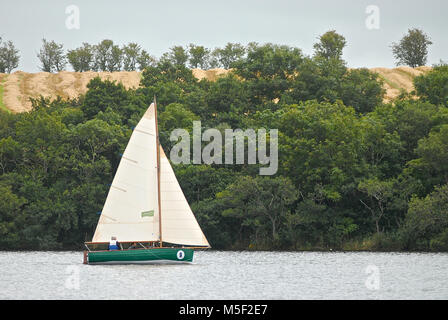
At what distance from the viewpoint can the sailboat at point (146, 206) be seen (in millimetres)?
55594

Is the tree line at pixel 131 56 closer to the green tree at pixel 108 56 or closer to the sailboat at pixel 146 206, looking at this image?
the green tree at pixel 108 56

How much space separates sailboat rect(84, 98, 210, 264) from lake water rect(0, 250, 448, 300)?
1373mm

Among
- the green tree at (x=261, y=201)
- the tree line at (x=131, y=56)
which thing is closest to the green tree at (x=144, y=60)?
the tree line at (x=131, y=56)

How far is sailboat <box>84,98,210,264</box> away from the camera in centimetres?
5559

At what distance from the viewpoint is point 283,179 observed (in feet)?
273

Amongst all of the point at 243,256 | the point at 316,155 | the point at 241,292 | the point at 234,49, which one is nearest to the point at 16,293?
the point at 241,292

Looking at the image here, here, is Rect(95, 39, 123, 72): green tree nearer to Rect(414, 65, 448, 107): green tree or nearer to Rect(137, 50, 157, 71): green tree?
Rect(137, 50, 157, 71): green tree

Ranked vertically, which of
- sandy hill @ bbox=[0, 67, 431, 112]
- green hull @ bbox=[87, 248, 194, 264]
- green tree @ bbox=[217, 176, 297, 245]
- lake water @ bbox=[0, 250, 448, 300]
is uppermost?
sandy hill @ bbox=[0, 67, 431, 112]

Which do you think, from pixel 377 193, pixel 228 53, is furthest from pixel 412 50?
pixel 377 193

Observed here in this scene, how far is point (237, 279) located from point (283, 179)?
32831mm

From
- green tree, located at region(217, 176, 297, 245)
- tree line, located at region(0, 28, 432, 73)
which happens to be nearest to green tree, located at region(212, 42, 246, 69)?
tree line, located at region(0, 28, 432, 73)

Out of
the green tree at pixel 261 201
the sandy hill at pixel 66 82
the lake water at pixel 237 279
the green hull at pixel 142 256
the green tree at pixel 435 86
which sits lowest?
the lake water at pixel 237 279

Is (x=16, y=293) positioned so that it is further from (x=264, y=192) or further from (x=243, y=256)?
(x=264, y=192)

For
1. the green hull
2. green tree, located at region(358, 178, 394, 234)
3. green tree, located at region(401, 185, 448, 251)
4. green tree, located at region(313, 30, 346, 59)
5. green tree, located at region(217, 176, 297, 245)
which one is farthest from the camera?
green tree, located at region(313, 30, 346, 59)
